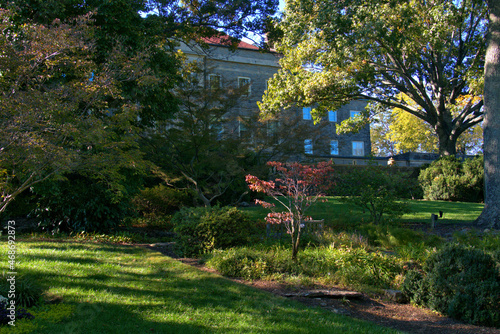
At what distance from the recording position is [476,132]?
40719mm

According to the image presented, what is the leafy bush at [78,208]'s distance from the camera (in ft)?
31.5

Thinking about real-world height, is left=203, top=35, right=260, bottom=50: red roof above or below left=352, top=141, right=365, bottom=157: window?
above

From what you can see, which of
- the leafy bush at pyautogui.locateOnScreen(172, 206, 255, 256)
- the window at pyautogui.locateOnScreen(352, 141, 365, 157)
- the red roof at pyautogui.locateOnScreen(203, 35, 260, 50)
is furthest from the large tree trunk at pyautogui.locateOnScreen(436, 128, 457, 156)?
the window at pyautogui.locateOnScreen(352, 141, 365, 157)

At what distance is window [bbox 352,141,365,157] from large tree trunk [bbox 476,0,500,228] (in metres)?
23.9

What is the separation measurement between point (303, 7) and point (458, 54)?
8027mm

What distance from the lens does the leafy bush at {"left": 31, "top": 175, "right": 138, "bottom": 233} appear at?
960 cm

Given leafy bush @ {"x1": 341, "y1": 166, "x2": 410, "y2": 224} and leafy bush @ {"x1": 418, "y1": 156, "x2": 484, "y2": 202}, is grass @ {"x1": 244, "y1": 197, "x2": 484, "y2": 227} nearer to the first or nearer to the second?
leafy bush @ {"x1": 341, "y1": 166, "x2": 410, "y2": 224}

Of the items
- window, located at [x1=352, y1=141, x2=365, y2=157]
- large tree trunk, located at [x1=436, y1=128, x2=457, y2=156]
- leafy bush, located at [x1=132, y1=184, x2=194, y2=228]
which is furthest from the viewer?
window, located at [x1=352, y1=141, x2=365, y2=157]

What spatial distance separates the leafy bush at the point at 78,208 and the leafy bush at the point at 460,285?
294 inches

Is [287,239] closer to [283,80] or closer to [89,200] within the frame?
[89,200]

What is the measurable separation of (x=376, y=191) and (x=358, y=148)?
2605 centimetres

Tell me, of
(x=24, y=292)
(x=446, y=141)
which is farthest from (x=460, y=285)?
(x=446, y=141)

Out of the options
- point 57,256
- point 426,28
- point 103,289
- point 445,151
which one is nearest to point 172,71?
point 57,256

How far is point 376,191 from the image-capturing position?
399 inches
